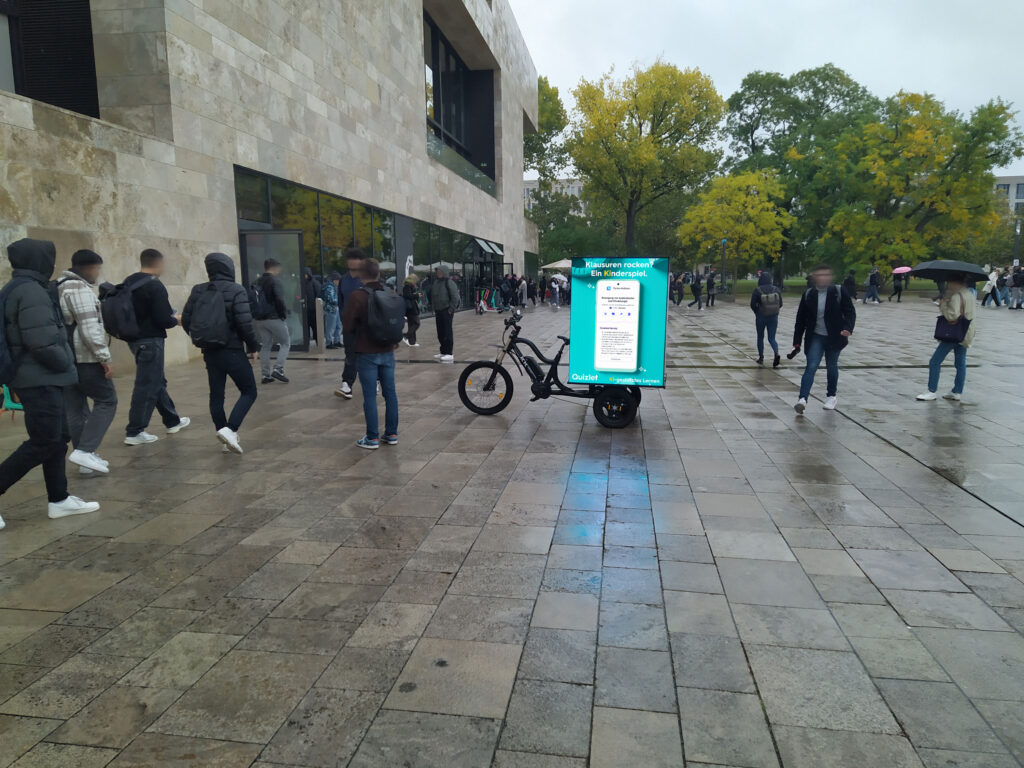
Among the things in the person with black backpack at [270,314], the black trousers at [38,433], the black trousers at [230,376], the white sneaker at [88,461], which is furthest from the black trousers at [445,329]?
the black trousers at [38,433]

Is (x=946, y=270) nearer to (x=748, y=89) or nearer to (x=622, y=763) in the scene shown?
(x=622, y=763)

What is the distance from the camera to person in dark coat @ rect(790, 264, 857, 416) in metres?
7.94

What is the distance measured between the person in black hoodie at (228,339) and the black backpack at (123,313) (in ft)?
1.44

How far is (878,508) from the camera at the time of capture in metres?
4.75

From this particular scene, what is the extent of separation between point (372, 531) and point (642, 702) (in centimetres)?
226

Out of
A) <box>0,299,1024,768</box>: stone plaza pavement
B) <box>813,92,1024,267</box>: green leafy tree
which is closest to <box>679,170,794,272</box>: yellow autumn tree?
<box>813,92,1024,267</box>: green leafy tree

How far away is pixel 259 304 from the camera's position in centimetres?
966

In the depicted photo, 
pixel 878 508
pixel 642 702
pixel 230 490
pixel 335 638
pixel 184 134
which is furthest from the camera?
pixel 184 134

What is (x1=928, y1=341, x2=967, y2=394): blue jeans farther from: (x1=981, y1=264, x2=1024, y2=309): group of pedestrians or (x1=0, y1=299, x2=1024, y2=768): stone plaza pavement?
(x1=981, y1=264, x2=1024, y2=309): group of pedestrians

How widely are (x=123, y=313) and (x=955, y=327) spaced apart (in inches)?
359

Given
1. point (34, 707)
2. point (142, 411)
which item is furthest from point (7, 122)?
point (34, 707)

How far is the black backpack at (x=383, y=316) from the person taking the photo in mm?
6113

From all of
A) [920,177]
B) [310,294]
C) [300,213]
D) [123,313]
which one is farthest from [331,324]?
[920,177]

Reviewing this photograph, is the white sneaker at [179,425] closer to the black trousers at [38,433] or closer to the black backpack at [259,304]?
the black backpack at [259,304]
